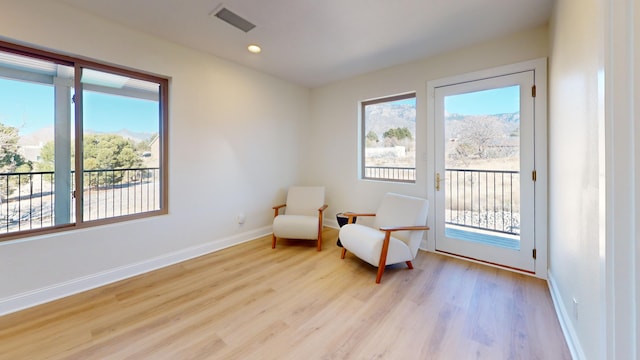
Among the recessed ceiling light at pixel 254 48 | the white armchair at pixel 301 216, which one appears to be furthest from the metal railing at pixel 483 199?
the recessed ceiling light at pixel 254 48

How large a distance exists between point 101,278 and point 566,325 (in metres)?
3.95

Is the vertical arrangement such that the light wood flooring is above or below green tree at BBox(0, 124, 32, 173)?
below

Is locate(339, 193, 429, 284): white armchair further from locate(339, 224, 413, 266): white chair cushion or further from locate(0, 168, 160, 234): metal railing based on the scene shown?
locate(0, 168, 160, 234): metal railing

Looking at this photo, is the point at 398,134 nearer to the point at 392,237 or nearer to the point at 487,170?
the point at 487,170

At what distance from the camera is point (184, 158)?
3045mm

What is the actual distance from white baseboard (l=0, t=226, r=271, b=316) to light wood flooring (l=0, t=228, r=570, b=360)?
0.09 m

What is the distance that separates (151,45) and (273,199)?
8.44 ft

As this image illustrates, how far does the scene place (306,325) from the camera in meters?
1.86

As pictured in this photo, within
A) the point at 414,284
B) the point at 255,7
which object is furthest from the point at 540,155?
the point at 255,7

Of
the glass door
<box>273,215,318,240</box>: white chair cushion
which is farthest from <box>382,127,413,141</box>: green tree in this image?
<box>273,215,318,240</box>: white chair cushion

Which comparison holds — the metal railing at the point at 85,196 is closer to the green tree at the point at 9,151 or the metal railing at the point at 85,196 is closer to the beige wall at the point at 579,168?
the green tree at the point at 9,151

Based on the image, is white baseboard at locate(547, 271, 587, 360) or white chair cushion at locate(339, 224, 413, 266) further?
white chair cushion at locate(339, 224, 413, 266)

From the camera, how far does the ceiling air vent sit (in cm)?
232

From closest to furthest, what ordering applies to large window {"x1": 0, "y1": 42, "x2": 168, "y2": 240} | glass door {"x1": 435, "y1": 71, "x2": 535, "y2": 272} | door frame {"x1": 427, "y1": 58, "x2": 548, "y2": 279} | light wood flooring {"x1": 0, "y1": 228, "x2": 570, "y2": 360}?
light wood flooring {"x1": 0, "y1": 228, "x2": 570, "y2": 360}, large window {"x1": 0, "y1": 42, "x2": 168, "y2": 240}, door frame {"x1": 427, "y1": 58, "x2": 548, "y2": 279}, glass door {"x1": 435, "y1": 71, "x2": 535, "y2": 272}
